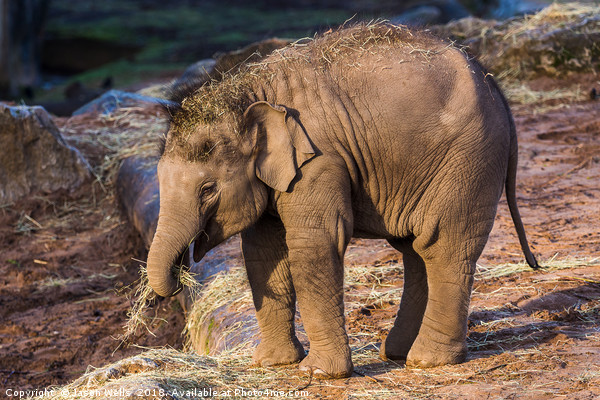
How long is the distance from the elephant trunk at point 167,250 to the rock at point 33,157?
6737 millimetres

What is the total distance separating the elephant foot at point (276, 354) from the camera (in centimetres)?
535

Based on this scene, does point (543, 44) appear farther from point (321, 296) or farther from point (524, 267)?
point (321, 296)

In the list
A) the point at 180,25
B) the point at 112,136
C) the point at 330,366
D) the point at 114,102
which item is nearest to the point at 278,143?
the point at 330,366

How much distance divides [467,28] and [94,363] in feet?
30.7

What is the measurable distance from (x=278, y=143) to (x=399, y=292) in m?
2.34

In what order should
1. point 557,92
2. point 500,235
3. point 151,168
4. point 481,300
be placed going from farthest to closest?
point 557,92, point 151,168, point 500,235, point 481,300

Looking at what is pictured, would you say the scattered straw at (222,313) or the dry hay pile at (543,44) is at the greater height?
the dry hay pile at (543,44)

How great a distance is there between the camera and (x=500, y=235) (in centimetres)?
784

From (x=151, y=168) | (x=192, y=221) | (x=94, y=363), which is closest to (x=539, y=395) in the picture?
(x=192, y=221)

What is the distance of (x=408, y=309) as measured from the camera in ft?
18.0

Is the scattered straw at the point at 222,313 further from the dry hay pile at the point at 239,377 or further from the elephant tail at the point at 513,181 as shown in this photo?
the elephant tail at the point at 513,181

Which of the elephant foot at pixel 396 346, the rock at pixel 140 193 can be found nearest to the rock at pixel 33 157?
the rock at pixel 140 193

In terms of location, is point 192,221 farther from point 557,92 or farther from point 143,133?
point 557,92

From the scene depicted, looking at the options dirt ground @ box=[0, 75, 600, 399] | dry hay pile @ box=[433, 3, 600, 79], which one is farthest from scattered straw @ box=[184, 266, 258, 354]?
dry hay pile @ box=[433, 3, 600, 79]
